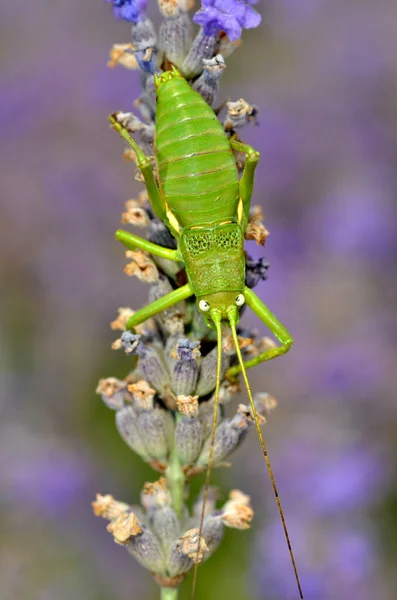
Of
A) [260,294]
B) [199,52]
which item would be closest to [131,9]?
[199,52]

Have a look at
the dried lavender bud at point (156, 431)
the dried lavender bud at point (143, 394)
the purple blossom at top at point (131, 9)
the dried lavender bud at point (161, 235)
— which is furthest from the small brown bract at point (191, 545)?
the purple blossom at top at point (131, 9)

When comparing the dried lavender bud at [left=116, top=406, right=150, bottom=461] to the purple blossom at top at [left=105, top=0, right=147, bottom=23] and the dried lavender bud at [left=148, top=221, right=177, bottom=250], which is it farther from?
the purple blossom at top at [left=105, top=0, right=147, bottom=23]

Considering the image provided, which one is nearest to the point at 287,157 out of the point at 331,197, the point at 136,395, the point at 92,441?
the point at 331,197

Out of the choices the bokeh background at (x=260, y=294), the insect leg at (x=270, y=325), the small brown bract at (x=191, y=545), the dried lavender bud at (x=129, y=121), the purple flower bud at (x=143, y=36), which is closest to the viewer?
the small brown bract at (x=191, y=545)

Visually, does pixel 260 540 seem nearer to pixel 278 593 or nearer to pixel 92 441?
pixel 278 593

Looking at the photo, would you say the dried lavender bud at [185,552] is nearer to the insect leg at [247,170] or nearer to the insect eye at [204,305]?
the insect eye at [204,305]

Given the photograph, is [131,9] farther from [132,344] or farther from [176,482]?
[176,482]

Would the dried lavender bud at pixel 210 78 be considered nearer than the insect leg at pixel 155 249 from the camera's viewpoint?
Yes
